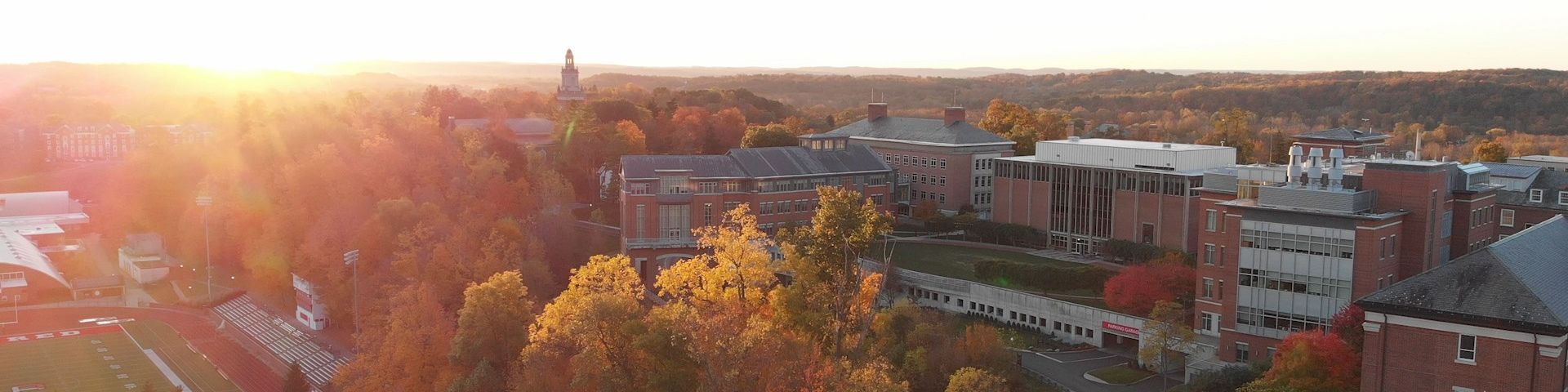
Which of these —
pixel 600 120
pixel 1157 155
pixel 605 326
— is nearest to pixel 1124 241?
pixel 1157 155

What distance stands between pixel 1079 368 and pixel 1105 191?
16.8 meters

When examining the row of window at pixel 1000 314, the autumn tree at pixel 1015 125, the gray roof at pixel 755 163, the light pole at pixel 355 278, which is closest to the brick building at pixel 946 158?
the gray roof at pixel 755 163

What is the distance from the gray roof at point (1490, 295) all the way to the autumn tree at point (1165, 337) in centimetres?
1082

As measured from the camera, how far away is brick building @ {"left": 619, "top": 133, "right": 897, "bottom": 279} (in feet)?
189

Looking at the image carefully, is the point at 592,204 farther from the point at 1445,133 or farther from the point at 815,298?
the point at 1445,133

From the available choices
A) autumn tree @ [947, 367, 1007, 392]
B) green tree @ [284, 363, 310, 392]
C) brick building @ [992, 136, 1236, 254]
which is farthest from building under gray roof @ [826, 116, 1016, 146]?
autumn tree @ [947, 367, 1007, 392]

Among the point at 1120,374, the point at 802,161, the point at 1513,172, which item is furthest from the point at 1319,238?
the point at 802,161

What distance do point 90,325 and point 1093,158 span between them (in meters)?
50.3

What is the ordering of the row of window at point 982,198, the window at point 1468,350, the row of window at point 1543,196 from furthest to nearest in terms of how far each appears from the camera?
the row of window at point 982,198 < the row of window at point 1543,196 < the window at point 1468,350

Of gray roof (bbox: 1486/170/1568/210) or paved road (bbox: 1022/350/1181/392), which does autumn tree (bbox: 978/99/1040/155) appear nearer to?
paved road (bbox: 1022/350/1181/392)

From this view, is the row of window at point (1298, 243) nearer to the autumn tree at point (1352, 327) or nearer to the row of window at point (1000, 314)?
the autumn tree at point (1352, 327)

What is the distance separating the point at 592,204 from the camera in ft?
236

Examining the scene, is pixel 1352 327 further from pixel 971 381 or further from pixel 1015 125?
pixel 1015 125

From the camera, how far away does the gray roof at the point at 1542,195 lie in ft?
146
